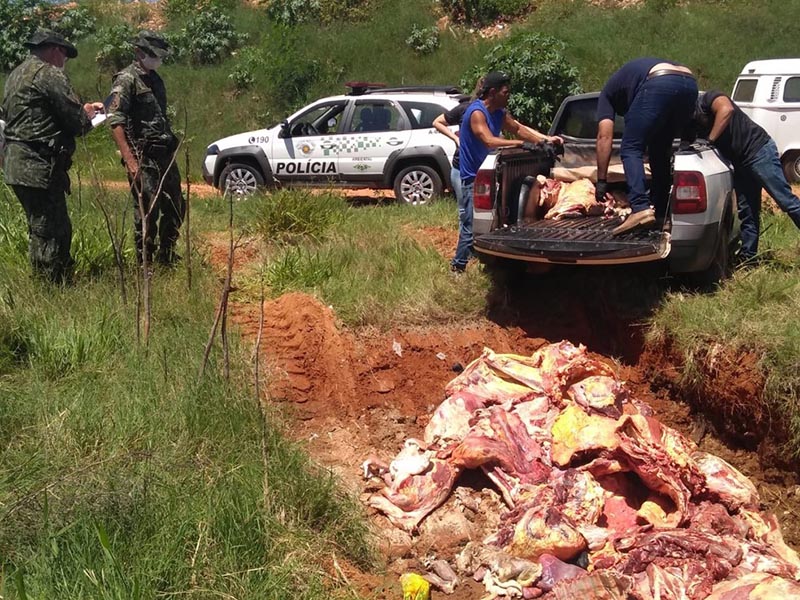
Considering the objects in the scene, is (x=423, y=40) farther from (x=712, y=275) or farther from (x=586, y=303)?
(x=712, y=275)

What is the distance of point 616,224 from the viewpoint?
611 cm

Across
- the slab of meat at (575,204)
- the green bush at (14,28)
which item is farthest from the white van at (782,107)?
the green bush at (14,28)

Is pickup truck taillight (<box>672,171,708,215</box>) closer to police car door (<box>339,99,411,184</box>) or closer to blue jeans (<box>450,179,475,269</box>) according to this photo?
blue jeans (<box>450,179,475,269</box>)

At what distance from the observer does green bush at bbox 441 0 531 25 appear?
928 inches

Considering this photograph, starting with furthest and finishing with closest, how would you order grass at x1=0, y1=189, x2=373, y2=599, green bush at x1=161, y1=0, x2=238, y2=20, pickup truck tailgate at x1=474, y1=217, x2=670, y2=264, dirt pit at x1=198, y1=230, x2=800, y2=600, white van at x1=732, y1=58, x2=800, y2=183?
green bush at x1=161, y1=0, x2=238, y2=20, white van at x1=732, y1=58, x2=800, y2=183, pickup truck tailgate at x1=474, y1=217, x2=670, y2=264, dirt pit at x1=198, y1=230, x2=800, y2=600, grass at x1=0, y1=189, x2=373, y2=599

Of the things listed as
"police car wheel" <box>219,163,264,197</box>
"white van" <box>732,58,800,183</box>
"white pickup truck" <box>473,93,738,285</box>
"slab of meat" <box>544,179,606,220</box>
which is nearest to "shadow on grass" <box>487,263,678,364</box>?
"white pickup truck" <box>473,93,738,285</box>

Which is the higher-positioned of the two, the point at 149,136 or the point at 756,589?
the point at 149,136

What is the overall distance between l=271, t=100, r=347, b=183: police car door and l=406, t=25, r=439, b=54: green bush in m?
10.3

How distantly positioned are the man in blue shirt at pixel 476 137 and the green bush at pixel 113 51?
18.9 metres

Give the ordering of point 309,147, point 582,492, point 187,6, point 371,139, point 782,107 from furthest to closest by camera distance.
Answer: point 187,6 < point 782,107 < point 309,147 < point 371,139 < point 582,492

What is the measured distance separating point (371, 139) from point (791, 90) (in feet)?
23.0

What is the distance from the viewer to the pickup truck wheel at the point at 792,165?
13594 millimetres

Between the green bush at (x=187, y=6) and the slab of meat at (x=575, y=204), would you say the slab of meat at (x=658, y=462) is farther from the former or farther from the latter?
the green bush at (x=187, y=6)

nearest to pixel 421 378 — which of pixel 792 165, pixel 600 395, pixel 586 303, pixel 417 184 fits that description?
pixel 600 395
